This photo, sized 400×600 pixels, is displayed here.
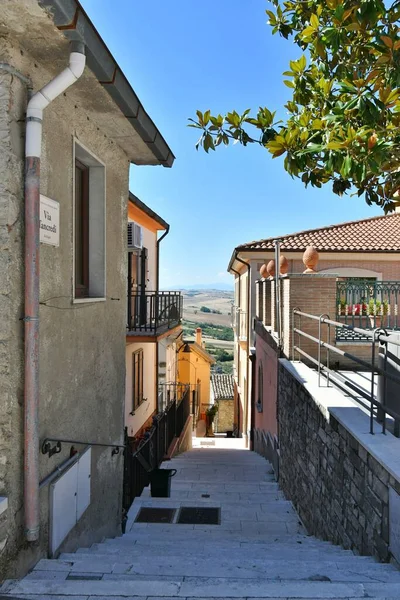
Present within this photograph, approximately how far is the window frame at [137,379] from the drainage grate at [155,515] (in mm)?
6170

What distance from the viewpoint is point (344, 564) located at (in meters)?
3.43

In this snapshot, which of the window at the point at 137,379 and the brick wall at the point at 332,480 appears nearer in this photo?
the brick wall at the point at 332,480

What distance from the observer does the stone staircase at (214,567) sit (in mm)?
2637

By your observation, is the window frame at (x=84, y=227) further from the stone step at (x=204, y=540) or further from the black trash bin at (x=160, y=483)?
the black trash bin at (x=160, y=483)

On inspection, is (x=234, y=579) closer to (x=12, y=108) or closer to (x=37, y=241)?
(x=37, y=241)

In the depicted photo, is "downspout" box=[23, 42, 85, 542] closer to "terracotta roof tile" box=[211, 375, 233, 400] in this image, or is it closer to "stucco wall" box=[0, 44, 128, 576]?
"stucco wall" box=[0, 44, 128, 576]

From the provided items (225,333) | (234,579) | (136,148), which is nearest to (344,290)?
(136,148)

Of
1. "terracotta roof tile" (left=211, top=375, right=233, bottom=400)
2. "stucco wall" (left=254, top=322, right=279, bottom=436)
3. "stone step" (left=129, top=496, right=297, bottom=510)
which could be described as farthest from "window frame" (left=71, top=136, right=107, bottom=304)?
"terracotta roof tile" (left=211, top=375, right=233, bottom=400)

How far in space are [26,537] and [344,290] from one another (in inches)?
346

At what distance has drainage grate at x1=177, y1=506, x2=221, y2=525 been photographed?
6238mm

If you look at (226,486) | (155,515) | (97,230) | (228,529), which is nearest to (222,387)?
(226,486)

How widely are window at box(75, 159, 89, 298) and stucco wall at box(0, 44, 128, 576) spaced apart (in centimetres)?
23

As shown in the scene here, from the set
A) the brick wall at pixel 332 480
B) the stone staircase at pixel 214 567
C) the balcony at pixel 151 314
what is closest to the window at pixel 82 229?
the stone staircase at pixel 214 567

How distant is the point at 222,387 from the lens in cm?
4531
